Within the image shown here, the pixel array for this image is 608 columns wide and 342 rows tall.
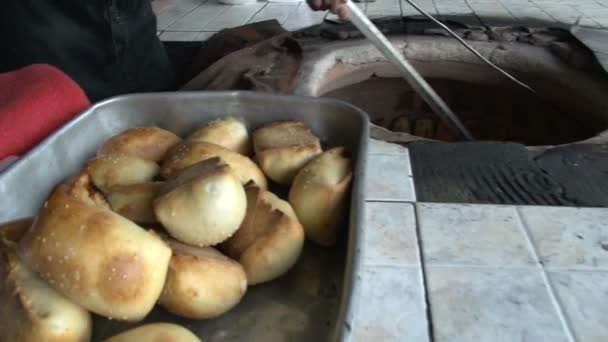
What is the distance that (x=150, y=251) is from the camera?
11.9 inches

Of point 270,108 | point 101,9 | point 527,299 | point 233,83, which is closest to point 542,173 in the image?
point 527,299

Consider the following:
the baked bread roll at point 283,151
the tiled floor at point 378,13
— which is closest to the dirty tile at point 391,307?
the baked bread roll at point 283,151

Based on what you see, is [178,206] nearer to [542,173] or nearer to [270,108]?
[270,108]

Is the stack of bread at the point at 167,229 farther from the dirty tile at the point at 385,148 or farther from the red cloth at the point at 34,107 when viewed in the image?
the dirty tile at the point at 385,148

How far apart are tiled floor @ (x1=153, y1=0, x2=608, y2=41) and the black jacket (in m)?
0.32

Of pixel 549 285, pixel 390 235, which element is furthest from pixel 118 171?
pixel 549 285

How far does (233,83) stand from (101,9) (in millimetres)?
230

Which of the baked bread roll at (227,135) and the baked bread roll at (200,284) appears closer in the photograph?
the baked bread roll at (200,284)

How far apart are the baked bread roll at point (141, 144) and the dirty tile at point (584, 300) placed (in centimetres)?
37

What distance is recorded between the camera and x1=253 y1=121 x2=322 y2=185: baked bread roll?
0.43 m

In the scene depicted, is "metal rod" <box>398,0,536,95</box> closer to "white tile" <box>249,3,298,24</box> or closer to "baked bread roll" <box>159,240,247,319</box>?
"white tile" <box>249,3,298,24</box>

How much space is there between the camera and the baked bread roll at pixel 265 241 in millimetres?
352

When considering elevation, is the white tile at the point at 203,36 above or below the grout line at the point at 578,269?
below

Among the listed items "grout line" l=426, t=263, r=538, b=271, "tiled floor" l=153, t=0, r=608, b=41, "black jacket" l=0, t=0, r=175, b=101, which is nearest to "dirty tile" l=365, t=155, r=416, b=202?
"grout line" l=426, t=263, r=538, b=271
